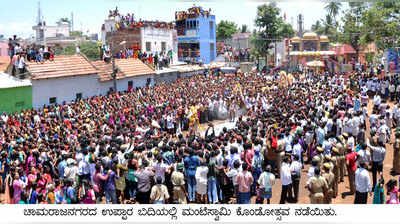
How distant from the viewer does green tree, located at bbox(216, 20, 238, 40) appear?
58.8 meters

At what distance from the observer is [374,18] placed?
26125 mm

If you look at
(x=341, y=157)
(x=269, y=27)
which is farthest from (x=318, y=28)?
(x=341, y=157)

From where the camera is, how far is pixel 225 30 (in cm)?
5894

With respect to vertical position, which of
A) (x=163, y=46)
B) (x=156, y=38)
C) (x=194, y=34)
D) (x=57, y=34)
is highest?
(x=57, y=34)

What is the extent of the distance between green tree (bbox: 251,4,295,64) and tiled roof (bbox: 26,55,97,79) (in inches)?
927

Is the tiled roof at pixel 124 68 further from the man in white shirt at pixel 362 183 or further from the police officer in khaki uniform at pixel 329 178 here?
the man in white shirt at pixel 362 183

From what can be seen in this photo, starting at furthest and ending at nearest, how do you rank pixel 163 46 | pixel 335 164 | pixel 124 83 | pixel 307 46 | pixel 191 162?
pixel 307 46, pixel 163 46, pixel 124 83, pixel 335 164, pixel 191 162

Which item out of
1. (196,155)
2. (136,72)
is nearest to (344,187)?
A: (196,155)

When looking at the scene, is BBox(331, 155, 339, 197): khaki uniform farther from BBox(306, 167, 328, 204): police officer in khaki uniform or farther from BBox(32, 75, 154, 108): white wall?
BBox(32, 75, 154, 108): white wall

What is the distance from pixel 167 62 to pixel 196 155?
23.5m

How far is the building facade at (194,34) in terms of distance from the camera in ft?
126

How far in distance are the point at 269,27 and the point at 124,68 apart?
2167cm

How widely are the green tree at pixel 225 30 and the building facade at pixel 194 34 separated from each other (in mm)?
19045

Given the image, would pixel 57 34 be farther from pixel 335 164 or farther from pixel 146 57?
pixel 335 164
